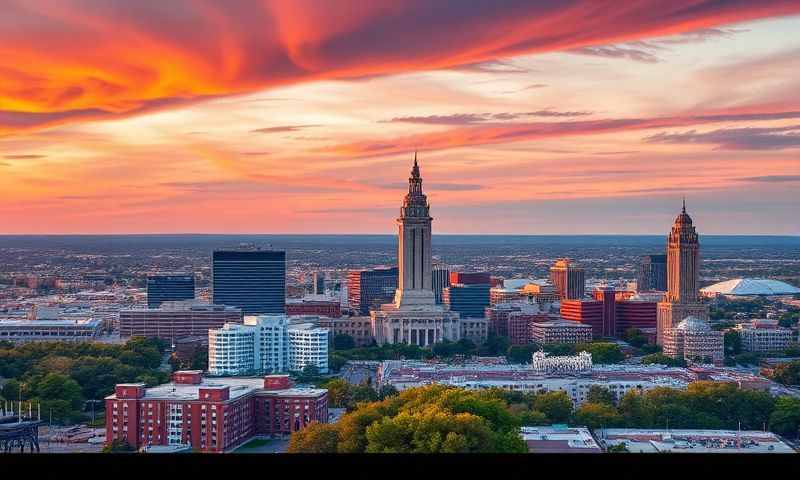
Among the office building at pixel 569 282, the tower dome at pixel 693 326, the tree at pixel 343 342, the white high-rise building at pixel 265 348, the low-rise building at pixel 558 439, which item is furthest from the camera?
the office building at pixel 569 282

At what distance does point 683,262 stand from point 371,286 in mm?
16295

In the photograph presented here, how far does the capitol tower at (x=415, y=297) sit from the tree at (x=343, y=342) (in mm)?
1725

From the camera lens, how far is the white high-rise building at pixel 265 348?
27969mm

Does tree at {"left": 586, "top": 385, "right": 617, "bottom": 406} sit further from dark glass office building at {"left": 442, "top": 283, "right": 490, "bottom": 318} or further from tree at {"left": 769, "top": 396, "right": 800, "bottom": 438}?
dark glass office building at {"left": 442, "top": 283, "right": 490, "bottom": 318}

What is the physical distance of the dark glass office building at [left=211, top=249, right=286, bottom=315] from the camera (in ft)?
136

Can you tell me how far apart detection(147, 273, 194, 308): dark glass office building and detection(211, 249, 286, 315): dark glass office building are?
2.29 m

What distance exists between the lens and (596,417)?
18.0 metres

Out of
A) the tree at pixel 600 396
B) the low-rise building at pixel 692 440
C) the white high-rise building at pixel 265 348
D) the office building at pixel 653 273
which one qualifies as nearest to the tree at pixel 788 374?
the tree at pixel 600 396

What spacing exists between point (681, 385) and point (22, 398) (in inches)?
433

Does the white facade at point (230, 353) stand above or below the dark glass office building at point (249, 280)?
below

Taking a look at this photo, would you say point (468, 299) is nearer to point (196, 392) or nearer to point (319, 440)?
point (196, 392)

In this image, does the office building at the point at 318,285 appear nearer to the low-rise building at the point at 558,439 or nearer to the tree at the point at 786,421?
the tree at the point at 786,421

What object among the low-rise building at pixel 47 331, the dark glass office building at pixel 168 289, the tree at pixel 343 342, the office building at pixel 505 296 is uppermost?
the dark glass office building at pixel 168 289

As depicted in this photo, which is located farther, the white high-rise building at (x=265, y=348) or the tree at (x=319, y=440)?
the white high-rise building at (x=265, y=348)
